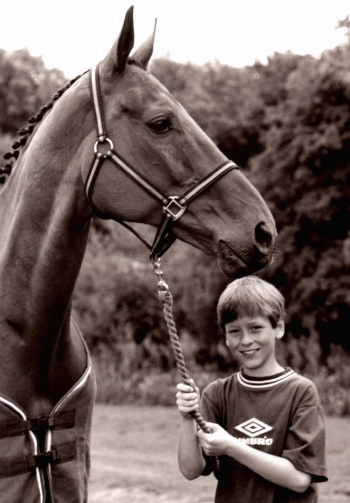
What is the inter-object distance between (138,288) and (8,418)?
10660mm

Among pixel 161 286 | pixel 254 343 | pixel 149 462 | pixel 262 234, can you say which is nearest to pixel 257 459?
pixel 254 343

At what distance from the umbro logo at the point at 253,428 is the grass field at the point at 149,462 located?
392 centimetres

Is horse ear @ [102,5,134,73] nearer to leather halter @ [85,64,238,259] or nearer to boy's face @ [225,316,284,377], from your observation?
leather halter @ [85,64,238,259]

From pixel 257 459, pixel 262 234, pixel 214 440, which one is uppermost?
pixel 262 234

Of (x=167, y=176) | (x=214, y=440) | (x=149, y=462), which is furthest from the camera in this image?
(x=149, y=462)

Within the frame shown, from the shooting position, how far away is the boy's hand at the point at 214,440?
2.83 metres

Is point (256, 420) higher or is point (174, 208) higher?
point (174, 208)

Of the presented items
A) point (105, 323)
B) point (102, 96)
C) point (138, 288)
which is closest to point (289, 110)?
point (138, 288)

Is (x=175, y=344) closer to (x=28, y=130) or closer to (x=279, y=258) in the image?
(x=28, y=130)

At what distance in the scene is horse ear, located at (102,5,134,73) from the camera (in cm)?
290

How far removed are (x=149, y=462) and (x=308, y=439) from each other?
5.88 metres

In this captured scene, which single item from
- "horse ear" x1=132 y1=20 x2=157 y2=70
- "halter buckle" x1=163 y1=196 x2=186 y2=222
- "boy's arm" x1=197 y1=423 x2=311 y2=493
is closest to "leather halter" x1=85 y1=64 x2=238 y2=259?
"halter buckle" x1=163 y1=196 x2=186 y2=222

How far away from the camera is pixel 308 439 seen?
2.98 metres

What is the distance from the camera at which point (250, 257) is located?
2.84 metres
